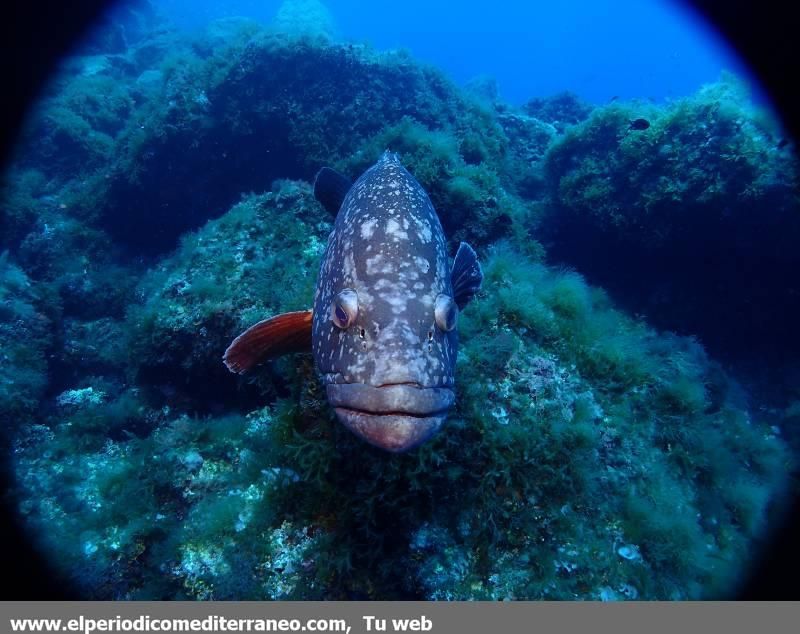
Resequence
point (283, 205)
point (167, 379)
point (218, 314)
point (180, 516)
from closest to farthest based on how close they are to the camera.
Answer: point (180, 516)
point (218, 314)
point (167, 379)
point (283, 205)

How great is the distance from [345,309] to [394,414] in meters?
0.93

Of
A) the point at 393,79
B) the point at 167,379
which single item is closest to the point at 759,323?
the point at 393,79

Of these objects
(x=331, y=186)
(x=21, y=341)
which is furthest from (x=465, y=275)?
(x=21, y=341)

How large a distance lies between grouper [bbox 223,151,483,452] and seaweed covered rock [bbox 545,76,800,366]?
285 inches

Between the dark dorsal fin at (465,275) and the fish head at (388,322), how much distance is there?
1.18 ft

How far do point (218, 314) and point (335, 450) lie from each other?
3.09 metres

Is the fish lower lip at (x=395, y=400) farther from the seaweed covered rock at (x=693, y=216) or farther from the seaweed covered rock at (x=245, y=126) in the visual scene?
the seaweed covered rock at (x=245, y=126)

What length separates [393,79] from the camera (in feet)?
38.7

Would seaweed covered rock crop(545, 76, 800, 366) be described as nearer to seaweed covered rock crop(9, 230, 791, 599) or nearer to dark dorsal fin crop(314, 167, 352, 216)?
seaweed covered rock crop(9, 230, 791, 599)

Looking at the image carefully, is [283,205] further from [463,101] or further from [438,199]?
[463,101]

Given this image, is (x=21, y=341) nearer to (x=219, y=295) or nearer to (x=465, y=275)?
(x=219, y=295)

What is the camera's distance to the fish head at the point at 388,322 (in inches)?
104

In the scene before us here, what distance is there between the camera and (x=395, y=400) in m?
2.60

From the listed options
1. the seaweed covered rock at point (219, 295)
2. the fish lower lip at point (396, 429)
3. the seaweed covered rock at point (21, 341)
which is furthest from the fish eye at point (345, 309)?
the seaweed covered rock at point (21, 341)
